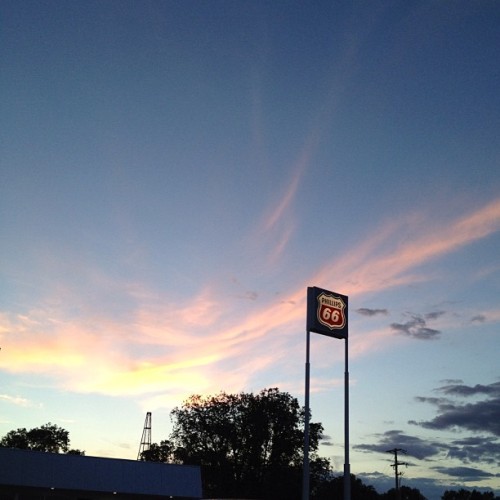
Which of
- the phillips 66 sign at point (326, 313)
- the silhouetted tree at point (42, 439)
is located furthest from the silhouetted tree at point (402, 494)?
the phillips 66 sign at point (326, 313)

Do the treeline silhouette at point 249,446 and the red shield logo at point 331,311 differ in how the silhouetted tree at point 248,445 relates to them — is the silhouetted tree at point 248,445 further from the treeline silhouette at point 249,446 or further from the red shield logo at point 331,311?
the red shield logo at point 331,311

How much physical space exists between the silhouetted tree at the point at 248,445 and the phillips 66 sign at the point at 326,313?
48527 mm

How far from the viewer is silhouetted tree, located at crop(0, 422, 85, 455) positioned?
128125 millimetres

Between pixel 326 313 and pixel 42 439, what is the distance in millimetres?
118529

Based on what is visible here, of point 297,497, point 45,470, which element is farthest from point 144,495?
point 297,497

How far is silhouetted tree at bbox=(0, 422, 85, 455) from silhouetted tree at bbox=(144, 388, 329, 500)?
2395 inches

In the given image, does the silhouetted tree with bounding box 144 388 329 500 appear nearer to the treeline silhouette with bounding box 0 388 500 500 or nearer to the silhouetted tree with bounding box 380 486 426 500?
the treeline silhouette with bounding box 0 388 500 500

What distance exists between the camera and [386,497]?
162m

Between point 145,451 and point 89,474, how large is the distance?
61.1 m

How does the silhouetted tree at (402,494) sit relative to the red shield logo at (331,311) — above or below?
below

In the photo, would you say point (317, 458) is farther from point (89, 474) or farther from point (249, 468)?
point (89, 474)

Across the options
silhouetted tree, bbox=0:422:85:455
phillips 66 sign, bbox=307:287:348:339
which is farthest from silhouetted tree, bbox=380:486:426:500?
phillips 66 sign, bbox=307:287:348:339

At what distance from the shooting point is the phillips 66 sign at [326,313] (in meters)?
29.3

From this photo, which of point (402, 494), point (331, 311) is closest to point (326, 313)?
point (331, 311)
